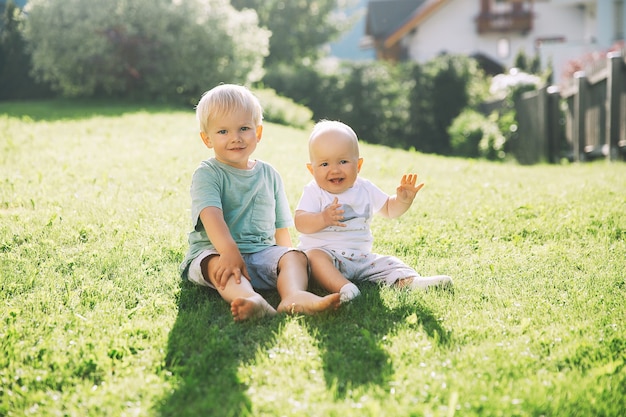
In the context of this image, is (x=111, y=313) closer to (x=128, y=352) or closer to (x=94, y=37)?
(x=128, y=352)

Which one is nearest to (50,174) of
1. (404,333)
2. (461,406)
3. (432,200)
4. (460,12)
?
(432,200)

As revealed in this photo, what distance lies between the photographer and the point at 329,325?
2955 millimetres

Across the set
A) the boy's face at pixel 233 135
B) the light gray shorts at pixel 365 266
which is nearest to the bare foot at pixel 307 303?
the light gray shorts at pixel 365 266

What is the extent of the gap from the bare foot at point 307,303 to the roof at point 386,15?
4031 centimetres

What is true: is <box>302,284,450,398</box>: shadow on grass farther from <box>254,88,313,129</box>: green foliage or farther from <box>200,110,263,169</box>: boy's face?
<box>254,88,313,129</box>: green foliage

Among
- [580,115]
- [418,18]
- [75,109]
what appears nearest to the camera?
[580,115]

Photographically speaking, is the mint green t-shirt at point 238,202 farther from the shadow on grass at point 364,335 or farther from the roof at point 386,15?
the roof at point 386,15

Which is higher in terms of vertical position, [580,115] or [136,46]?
[136,46]

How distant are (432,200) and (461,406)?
3.86 meters

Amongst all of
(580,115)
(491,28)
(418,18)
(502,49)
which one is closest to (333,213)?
(580,115)

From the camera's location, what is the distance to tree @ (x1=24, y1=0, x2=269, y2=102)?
16.2 meters

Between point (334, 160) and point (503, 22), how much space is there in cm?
3507

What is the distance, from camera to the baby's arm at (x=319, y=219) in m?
3.35

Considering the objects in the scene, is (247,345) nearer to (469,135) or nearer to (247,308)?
(247,308)
